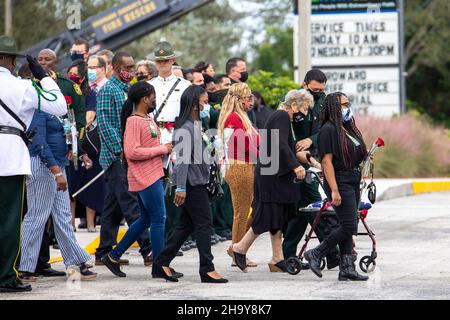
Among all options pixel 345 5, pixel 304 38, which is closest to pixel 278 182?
pixel 304 38

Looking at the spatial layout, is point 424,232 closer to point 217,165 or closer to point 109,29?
point 217,165

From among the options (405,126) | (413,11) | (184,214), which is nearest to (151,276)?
(184,214)

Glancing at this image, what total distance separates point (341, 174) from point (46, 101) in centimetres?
269

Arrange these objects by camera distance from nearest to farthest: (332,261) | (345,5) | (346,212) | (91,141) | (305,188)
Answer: (346,212)
(332,261)
(305,188)
(91,141)
(345,5)

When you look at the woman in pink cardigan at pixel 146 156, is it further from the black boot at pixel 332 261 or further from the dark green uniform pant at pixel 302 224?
the black boot at pixel 332 261

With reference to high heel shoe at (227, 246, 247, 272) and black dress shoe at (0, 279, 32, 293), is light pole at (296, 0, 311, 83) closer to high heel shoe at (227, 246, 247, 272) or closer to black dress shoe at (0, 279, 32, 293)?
high heel shoe at (227, 246, 247, 272)

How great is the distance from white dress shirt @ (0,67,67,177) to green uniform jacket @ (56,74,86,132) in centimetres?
224

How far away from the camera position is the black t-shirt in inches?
428

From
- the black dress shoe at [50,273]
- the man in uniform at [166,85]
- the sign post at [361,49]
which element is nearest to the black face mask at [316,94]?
the man in uniform at [166,85]

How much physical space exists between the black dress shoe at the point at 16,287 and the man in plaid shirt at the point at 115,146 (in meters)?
1.94

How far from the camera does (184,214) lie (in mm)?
10977

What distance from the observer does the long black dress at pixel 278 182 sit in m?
11.5

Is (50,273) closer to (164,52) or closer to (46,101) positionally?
(46,101)

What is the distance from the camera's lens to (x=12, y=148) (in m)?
9.97
